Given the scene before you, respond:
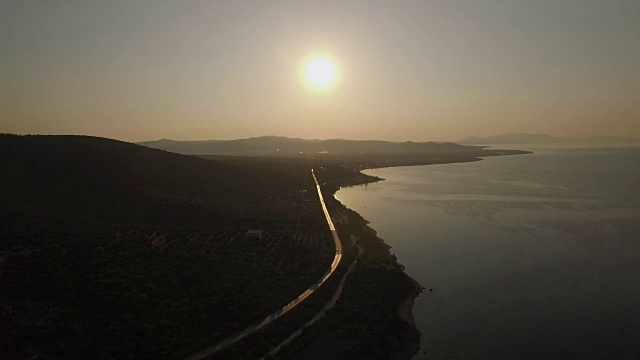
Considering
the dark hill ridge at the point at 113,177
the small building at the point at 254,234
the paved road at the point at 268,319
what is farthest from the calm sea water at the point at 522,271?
the dark hill ridge at the point at 113,177

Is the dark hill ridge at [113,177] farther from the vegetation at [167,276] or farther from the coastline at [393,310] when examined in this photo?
the coastline at [393,310]

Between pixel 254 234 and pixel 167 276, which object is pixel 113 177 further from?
pixel 167 276

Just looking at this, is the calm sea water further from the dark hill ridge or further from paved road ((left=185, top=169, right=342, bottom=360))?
the dark hill ridge

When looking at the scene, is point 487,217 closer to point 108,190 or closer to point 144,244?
point 144,244

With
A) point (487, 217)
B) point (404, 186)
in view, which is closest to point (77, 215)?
point (487, 217)

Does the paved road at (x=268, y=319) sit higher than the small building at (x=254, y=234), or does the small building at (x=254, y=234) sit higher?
the small building at (x=254, y=234)
